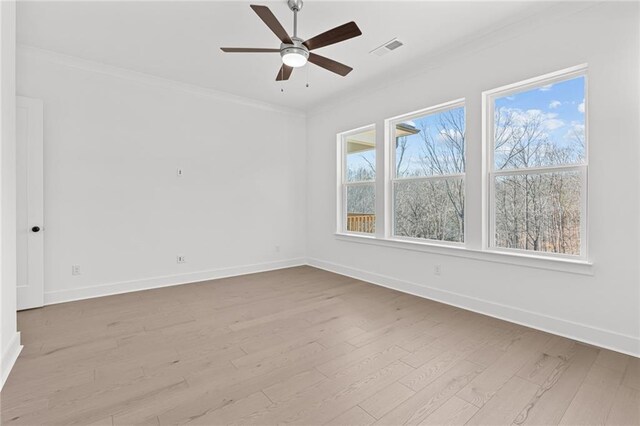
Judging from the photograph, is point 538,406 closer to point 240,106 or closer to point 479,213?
point 479,213

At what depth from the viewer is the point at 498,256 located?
10.5 ft

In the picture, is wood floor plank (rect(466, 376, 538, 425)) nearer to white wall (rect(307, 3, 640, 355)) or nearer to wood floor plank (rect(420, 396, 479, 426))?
wood floor plank (rect(420, 396, 479, 426))

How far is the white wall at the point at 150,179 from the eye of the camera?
369 cm

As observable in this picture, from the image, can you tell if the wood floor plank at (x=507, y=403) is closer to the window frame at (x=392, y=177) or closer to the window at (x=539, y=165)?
the window at (x=539, y=165)

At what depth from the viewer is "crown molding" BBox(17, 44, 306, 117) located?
3.54 metres

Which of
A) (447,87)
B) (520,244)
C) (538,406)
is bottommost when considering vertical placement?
(538,406)

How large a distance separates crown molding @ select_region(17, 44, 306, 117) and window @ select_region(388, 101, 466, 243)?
2.50 meters

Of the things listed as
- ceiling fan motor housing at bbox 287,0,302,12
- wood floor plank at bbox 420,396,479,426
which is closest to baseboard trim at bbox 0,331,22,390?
wood floor plank at bbox 420,396,479,426

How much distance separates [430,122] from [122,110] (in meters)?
4.16

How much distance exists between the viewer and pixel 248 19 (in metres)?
2.93

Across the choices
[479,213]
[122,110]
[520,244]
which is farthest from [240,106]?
[520,244]

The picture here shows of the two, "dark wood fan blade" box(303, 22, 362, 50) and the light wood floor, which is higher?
"dark wood fan blade" box(303, 22, 362, 50)

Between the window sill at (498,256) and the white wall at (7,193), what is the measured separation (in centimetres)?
396

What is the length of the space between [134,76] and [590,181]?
17.5ft
